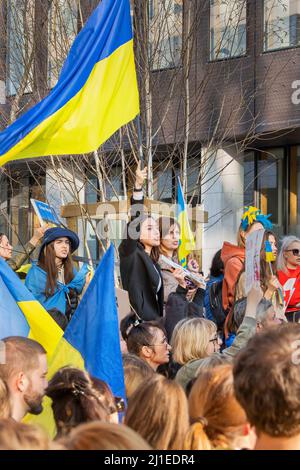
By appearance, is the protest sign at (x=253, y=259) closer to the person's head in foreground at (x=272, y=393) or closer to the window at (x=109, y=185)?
the person's head in foreground at (x=272, y=393)

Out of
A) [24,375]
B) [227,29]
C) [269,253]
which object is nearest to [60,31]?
[227,29]

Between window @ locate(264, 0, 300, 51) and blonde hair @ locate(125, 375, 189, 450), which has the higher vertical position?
window @ locate(264, 0, 300, 51)

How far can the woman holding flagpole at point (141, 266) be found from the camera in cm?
690

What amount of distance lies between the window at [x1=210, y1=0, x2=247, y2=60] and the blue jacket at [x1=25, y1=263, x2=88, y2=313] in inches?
317

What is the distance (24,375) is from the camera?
169 inches

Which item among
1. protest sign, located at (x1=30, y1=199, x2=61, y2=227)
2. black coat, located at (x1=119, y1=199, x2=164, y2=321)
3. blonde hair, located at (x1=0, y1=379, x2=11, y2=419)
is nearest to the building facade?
protest sign, located at (x1=30, y1=199, x2=61, y2=227)

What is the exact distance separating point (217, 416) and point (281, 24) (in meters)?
12.0

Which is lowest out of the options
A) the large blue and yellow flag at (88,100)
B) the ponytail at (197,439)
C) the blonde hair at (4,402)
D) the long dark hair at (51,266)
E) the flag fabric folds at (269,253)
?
the blonde hair at (4,402)

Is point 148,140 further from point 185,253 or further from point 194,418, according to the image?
point 194,418

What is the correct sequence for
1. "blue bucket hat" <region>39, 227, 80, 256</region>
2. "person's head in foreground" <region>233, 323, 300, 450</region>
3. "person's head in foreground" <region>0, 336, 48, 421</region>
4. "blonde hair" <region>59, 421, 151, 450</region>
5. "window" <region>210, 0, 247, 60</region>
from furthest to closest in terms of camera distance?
"window" <region>210, 0, 247, 60</region> < "blue bucket hat" <region>39, 227, 80, 256</region> < "person's head in foreground" <region>0, 336, 48, 421</region> < "person's head in foreground" <region>233, 323, 300, 450</region> < "blonde hair" <region>59, 421, 151, 450</region>

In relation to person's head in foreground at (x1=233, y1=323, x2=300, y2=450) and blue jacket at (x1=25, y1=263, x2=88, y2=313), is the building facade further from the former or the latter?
person's head in foreground at (x1=233, y1=323, x2=300, y2=450)

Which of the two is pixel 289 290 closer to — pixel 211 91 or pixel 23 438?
pixel 23 438

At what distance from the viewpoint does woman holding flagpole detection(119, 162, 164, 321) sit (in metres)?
6.90

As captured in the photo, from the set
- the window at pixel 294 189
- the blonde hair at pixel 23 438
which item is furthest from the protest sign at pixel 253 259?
the window at pixel 294 189
